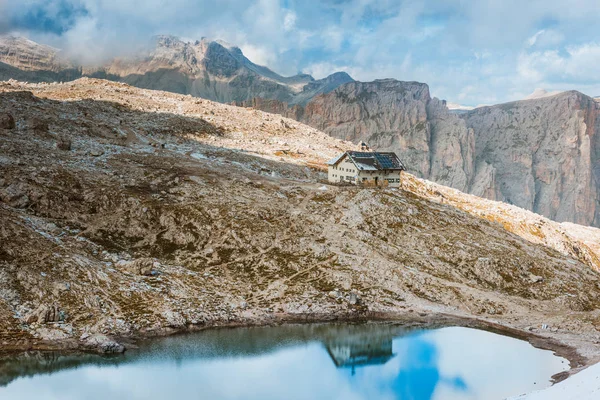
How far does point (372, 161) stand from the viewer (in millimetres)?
95750

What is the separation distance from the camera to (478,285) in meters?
70.6

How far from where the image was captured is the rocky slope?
54469 mm

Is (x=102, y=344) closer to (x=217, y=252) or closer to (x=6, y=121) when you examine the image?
(x=217, y=252)

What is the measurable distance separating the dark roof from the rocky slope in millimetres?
7496

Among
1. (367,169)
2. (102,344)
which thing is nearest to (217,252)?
(102,344)

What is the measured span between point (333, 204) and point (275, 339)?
34893 millimetres

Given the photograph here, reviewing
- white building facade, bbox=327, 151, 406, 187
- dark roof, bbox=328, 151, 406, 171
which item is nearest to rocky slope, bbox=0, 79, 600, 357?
white building facade, bbox=327, 151, 406, 187

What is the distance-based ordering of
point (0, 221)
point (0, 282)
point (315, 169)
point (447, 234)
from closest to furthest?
point (0, 282) < point (0, 221) < point (447, 234) < point (315, 169)

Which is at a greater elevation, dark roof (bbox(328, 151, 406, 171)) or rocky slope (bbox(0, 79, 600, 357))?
dark roof (bbox(328, 151, 406, 171))

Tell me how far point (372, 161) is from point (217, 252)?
132 ft

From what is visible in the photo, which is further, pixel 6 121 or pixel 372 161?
pixel 372 161

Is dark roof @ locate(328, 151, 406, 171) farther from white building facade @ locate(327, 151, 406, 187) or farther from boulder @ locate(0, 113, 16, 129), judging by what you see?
boulder @ locate(0, 113, 16, 129)

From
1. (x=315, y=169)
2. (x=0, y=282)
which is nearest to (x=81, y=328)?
(x=0, y=282)

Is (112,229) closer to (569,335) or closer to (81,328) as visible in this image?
(81,328)
